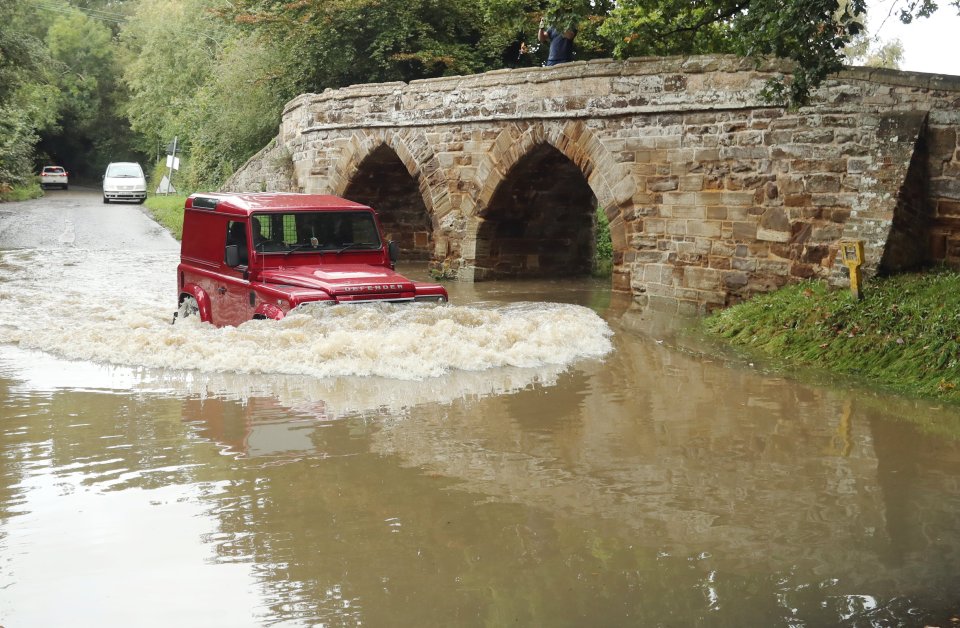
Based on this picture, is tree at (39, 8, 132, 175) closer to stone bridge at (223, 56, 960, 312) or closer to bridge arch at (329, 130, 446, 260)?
bridge arch at (329, 130, 446, 260)

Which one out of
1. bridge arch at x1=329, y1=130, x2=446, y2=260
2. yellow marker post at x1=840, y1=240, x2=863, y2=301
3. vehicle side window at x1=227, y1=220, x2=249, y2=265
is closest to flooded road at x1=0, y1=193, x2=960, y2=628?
vehicle side window at x1=227, y1=220, x2=249, y2=265

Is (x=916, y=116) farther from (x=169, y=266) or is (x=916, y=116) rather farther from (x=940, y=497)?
(x=169, y=266)

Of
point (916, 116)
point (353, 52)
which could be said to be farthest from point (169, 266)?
point (916, 116)

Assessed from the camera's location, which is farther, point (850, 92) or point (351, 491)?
point (850, 92)

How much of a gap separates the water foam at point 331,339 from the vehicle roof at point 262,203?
1288 mm

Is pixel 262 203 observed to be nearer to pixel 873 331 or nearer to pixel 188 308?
pixel 188 308

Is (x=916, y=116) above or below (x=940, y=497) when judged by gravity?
above

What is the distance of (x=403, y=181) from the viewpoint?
22.2m

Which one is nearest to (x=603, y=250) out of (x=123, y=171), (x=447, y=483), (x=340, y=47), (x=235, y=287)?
(x=340, y=47)

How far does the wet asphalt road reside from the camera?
78.8 ft

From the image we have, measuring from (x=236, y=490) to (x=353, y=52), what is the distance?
1893 centimetres

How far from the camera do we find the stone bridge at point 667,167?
12000mm

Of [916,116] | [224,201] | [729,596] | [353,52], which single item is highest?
[353,52]

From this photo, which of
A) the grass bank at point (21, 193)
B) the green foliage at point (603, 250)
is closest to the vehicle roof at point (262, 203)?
the green foliage at point (603, 250)
